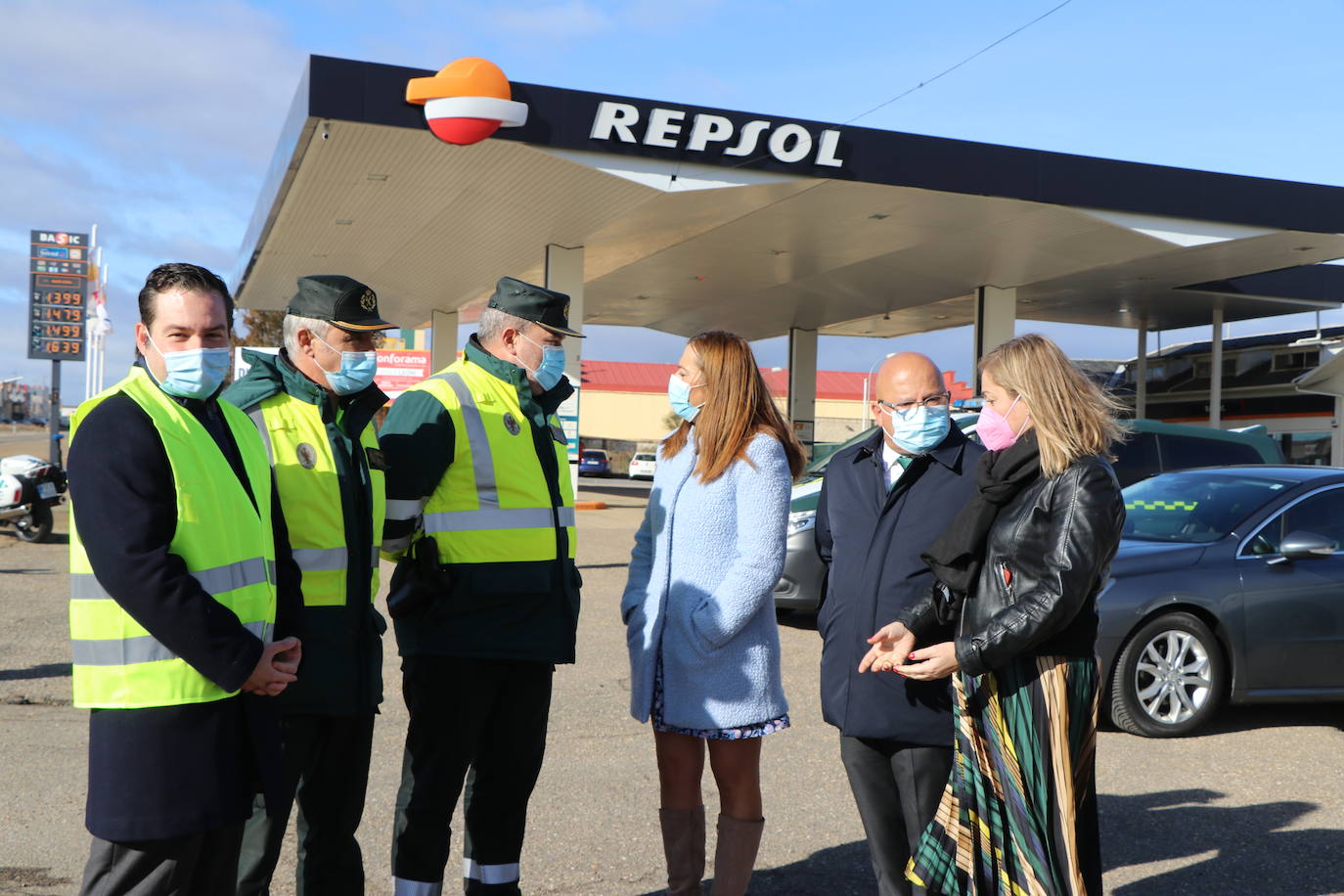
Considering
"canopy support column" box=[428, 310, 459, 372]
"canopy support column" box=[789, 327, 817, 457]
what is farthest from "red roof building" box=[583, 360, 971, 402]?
"canopy support column" box=[428, 310, 459, 372]

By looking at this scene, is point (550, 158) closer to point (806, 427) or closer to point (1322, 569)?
point (1322, 569)

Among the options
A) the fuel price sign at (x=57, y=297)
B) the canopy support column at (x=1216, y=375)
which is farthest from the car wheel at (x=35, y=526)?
the canopy support column at (x=1216, y=375)

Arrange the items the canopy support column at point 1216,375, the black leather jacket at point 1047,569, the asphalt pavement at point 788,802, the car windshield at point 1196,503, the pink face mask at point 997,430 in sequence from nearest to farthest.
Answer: the black leather jacket at point 1047,569, the pink face mask at point 997,430, the asphalt pavement at point 788,802, the car windshield at point 1196,503, the canopy support column at point 1216,375

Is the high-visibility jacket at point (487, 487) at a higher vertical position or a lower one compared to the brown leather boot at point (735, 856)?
higher

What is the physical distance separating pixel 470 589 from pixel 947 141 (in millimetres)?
15536

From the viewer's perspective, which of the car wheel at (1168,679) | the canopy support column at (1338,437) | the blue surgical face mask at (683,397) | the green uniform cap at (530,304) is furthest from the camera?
the canopy support column at (1338,437)

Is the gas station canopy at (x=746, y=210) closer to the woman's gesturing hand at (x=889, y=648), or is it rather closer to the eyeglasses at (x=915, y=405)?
the eyeglasses at (x=915, y=405)

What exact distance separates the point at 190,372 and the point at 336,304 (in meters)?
0.75

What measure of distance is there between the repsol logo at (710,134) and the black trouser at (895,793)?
1340 centimetres

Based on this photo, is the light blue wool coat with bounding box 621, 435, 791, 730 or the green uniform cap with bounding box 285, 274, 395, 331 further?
the light blue wool coat with bounding box 621, 435, 791, 730

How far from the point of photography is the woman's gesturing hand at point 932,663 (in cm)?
315

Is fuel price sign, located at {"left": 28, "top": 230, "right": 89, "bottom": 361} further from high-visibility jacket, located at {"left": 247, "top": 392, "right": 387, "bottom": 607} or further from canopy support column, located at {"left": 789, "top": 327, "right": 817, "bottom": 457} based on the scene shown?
high-visibility jacket, located at {"left": 247, "top": 392, "right": 387, "bottom": 607}

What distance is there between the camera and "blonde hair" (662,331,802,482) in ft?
11.8

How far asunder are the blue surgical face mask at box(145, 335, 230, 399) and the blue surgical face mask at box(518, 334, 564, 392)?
1201 mm
